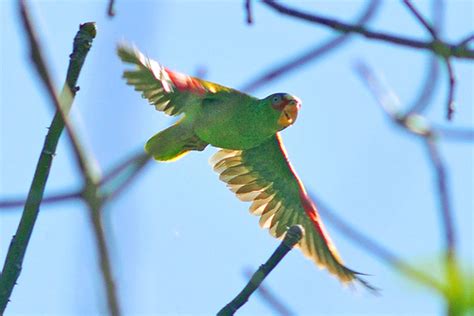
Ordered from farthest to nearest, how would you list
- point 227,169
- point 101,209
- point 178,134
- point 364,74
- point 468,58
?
point 227,169 < point 178,134 < point 364,74 < point 468,58 < point 101,209

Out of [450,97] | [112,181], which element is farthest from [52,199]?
[450,97]

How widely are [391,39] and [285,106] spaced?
2.93 m

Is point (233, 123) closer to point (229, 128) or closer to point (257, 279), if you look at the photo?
point (229, 128)

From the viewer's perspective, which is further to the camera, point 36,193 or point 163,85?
point 163,85

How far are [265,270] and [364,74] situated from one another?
1237 mm

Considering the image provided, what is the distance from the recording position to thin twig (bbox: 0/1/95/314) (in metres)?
2.35

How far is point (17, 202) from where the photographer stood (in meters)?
1.95

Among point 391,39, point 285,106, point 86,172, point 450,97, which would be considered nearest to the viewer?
point 86,172

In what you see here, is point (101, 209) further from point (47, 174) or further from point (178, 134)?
point (178, 134)

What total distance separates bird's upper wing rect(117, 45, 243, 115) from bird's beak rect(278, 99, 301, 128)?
0.38m

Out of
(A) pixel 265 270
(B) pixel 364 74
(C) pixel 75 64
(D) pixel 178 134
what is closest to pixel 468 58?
(A) pixel 265 270

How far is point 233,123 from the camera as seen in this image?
511 centimetres

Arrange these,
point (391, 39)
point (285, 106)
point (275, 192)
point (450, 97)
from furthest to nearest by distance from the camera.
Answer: point (275, 192), point (285, 106), point (450, 97), point (391, 39)

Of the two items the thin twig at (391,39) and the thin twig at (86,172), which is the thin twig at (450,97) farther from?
the thin twig at (86,172)
